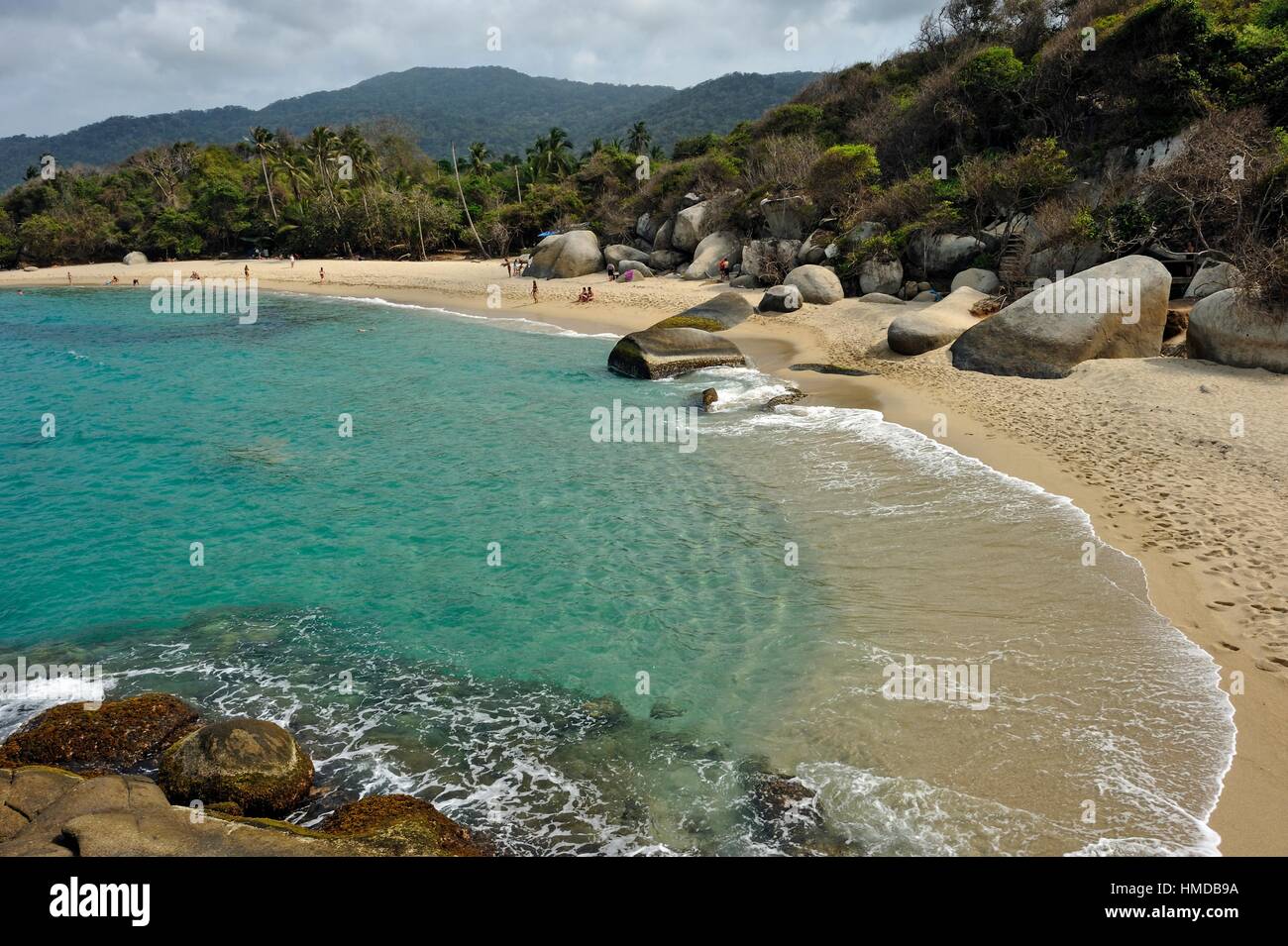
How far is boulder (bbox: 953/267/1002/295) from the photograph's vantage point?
2498 cm

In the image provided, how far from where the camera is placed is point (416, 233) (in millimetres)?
57375

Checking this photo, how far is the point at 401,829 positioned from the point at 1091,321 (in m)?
18.3

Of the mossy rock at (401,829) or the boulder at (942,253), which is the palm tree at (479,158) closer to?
the boulder at (942,253)

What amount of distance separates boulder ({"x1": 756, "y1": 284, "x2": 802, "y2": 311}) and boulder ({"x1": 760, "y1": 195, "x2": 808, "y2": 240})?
7.59 m

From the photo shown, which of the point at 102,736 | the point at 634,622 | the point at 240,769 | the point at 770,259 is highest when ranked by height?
the point at 770,259

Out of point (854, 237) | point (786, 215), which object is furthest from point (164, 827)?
point (786, 215)

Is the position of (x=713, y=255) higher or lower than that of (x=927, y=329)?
higher

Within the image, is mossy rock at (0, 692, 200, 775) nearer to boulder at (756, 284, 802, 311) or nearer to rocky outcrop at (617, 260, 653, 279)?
boulder at (756, 284, 802, 311)

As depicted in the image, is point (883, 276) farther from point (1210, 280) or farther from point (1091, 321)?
point (1091, 321)

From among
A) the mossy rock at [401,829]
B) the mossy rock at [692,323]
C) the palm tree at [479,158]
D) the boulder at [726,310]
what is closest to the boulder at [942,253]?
the boulder at [726,310]

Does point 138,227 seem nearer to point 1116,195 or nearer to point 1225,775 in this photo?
point 1116,195

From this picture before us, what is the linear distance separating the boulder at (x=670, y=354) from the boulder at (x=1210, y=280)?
39.5 ft

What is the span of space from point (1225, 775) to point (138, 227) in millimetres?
84080

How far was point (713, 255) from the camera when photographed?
125 ft
